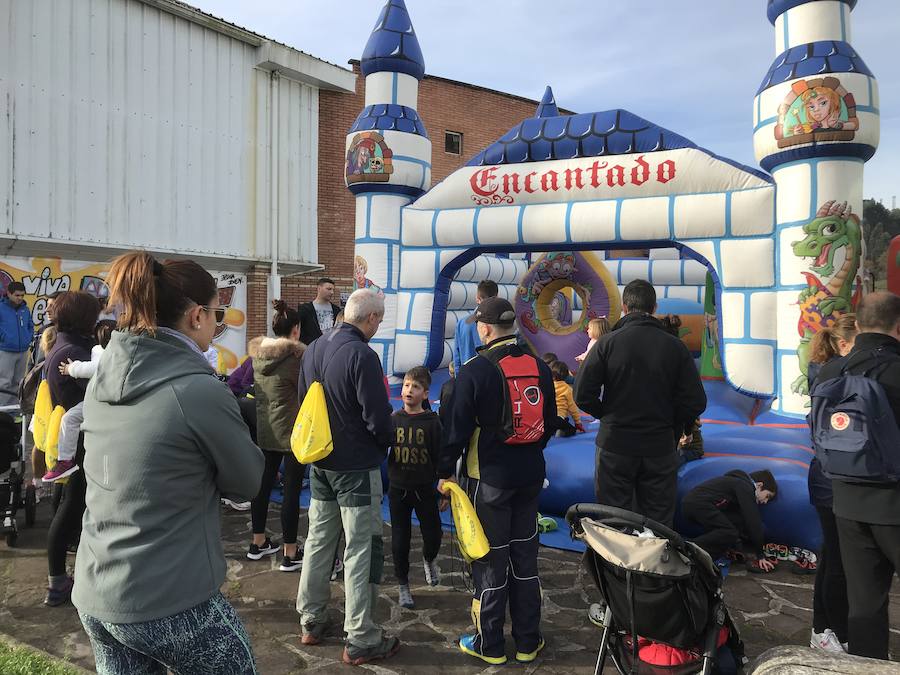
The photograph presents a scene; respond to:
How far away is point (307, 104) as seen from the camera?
527 inches

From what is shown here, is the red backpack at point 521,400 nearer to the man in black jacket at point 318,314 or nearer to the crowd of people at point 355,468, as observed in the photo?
the crowd of people at point 355,468

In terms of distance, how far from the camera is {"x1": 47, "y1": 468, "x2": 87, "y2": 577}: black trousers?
3498 mm

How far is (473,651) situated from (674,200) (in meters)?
4.32

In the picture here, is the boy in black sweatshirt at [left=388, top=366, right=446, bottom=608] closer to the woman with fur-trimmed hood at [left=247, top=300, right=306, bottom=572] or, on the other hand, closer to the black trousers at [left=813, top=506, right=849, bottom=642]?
the woman with fur-trimmed hood at [left=247, top=300, right=306, bottom=572]

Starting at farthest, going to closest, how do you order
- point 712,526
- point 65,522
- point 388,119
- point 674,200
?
1. point 388,119
2. point 674,200
3. point 712,526
4. point 65,522

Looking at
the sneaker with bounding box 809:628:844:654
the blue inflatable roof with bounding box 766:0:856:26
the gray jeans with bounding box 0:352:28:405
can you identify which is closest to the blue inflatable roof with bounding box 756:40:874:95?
the blue inflatable roof with bounding box 766:0:856:26

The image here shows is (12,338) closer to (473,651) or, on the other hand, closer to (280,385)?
(280,385)

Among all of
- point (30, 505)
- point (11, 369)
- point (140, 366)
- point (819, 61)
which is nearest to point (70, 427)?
point (30, 505)

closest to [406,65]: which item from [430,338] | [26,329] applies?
[430,338]

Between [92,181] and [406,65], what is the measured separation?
5.31 meters

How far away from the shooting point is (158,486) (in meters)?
1.49

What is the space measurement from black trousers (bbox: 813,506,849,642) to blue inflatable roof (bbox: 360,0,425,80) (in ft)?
21.0

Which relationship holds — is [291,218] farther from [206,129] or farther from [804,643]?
[804,643]

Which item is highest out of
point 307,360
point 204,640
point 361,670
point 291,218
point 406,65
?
point 406,65
